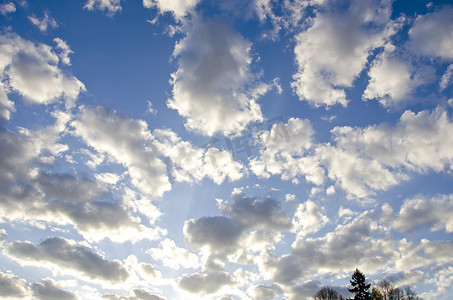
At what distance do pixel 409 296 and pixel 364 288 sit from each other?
9573mm

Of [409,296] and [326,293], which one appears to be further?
[326,293]

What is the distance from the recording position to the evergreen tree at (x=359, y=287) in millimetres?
62031

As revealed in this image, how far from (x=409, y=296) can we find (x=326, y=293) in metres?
19.1

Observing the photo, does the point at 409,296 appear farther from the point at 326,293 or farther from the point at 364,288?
the point at 326,293

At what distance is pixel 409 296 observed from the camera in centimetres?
5938

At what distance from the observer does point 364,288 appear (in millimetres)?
62562

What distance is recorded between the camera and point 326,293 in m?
68.3

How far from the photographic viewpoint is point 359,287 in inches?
2478

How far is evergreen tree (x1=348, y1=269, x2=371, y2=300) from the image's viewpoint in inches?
2442

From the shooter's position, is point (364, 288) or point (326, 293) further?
point (326, 293)

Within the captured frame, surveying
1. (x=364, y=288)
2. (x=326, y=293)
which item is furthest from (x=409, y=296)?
(x=326, y=293)
